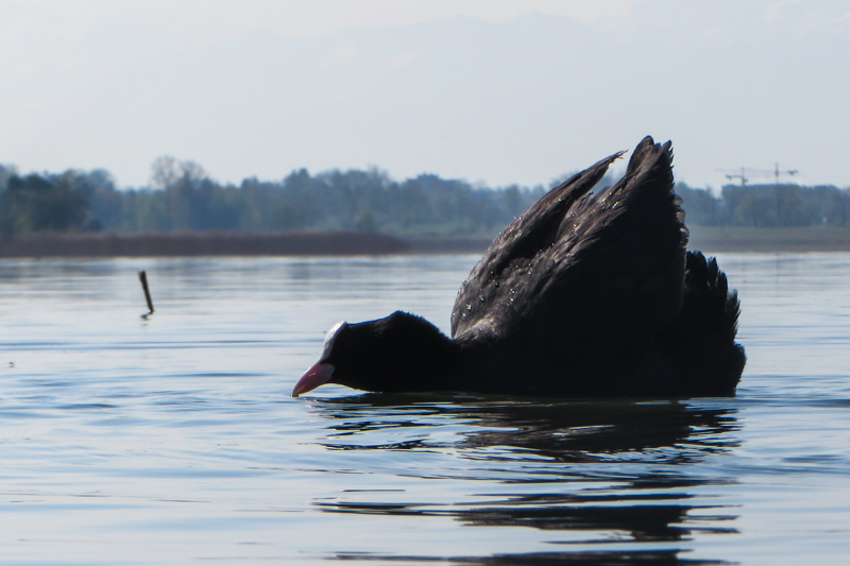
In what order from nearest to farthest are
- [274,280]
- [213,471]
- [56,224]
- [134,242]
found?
1. [213,471]
2. [274,280]
3. [134,242]
4. [56,224]

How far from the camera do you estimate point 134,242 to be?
88.9 meters

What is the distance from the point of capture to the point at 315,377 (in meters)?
10.5

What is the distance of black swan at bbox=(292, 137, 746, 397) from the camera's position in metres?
10.2

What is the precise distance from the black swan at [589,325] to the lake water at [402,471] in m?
0.24

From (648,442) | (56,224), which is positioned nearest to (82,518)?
(648,442)

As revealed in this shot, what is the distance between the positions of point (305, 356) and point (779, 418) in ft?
22.1

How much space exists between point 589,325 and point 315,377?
2195 millimetres

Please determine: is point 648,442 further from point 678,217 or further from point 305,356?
point 305,356

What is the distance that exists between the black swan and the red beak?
0.04 feet

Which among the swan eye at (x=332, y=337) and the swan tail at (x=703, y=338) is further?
the swan tail at (x=703, y=338)

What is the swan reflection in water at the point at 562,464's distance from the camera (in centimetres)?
581

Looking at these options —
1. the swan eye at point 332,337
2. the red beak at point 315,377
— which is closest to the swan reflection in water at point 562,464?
the red beak at point 315,377

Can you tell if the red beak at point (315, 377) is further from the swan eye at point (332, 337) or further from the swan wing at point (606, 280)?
the swan wing at point (606, 280)

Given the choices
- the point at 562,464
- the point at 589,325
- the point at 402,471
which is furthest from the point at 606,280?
the point at 402,471
